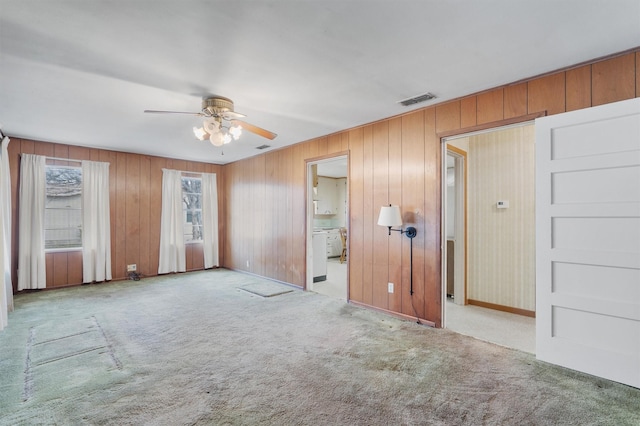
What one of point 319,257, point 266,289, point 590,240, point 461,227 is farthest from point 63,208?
point 590,240

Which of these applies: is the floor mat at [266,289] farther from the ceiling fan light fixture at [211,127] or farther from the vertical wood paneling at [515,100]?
the vertical wood paneling at [515,100]

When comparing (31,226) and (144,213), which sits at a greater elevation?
(144,213)

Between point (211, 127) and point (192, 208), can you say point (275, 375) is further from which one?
point (192, 208)

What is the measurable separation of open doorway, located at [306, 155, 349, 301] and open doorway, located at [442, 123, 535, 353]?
1710 millimetres

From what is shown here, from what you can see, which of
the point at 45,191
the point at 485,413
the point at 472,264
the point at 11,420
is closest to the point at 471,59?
the point at 485,413

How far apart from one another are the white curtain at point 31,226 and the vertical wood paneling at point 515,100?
22.6ft

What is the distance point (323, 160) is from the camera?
16.2ft

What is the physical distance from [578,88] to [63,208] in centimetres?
744

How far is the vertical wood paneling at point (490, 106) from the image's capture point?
9.82 feet

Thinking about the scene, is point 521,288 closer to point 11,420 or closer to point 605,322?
point 605,322

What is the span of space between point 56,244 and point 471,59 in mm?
6822

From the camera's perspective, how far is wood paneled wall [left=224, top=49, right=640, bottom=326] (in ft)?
8.50

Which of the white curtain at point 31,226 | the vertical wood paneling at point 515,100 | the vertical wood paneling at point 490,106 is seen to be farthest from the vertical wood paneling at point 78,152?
the vertical wood paneling at point 515,100

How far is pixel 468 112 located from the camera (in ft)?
10.6
